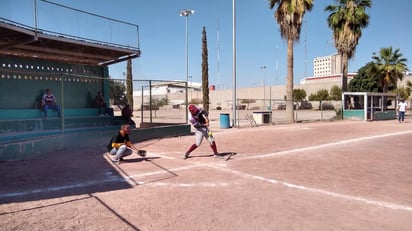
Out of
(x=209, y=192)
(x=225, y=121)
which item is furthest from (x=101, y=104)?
(x=209, y=192)

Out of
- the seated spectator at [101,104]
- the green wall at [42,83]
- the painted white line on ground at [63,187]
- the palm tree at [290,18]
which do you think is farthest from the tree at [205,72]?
the painted white line on ground at [63,187]

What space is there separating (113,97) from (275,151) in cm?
1121

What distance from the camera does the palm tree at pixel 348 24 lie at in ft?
89.9

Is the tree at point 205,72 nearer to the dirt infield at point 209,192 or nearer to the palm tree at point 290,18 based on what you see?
the palm tree at point 290,18

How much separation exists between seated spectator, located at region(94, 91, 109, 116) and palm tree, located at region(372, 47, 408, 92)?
31.7 meters

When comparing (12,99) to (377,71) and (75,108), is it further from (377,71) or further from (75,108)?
(377,71)

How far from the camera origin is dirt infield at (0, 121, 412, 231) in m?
4.39

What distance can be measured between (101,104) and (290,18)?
14.2m

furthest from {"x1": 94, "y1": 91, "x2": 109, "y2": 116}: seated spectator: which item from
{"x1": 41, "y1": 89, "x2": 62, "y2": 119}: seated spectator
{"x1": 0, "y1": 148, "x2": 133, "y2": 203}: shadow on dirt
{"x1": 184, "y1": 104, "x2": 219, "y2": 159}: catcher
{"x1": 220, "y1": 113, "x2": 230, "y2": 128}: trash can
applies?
{"x1": 184, "y1": 104, "x2": 219, "y2": 159}: catcher

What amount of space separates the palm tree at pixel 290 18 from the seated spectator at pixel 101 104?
44.0 feet

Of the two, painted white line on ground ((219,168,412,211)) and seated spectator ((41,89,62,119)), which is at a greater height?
seated spectator ((41,89,62,119))

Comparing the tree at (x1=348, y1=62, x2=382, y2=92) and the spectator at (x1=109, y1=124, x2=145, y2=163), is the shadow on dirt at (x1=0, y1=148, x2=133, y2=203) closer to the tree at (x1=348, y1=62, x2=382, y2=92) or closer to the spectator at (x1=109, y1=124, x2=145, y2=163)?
the spectator at (x1=109, y1=124, x2=145, y2=163)

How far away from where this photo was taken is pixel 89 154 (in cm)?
1001

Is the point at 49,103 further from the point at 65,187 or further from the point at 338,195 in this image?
the point at 338,195
